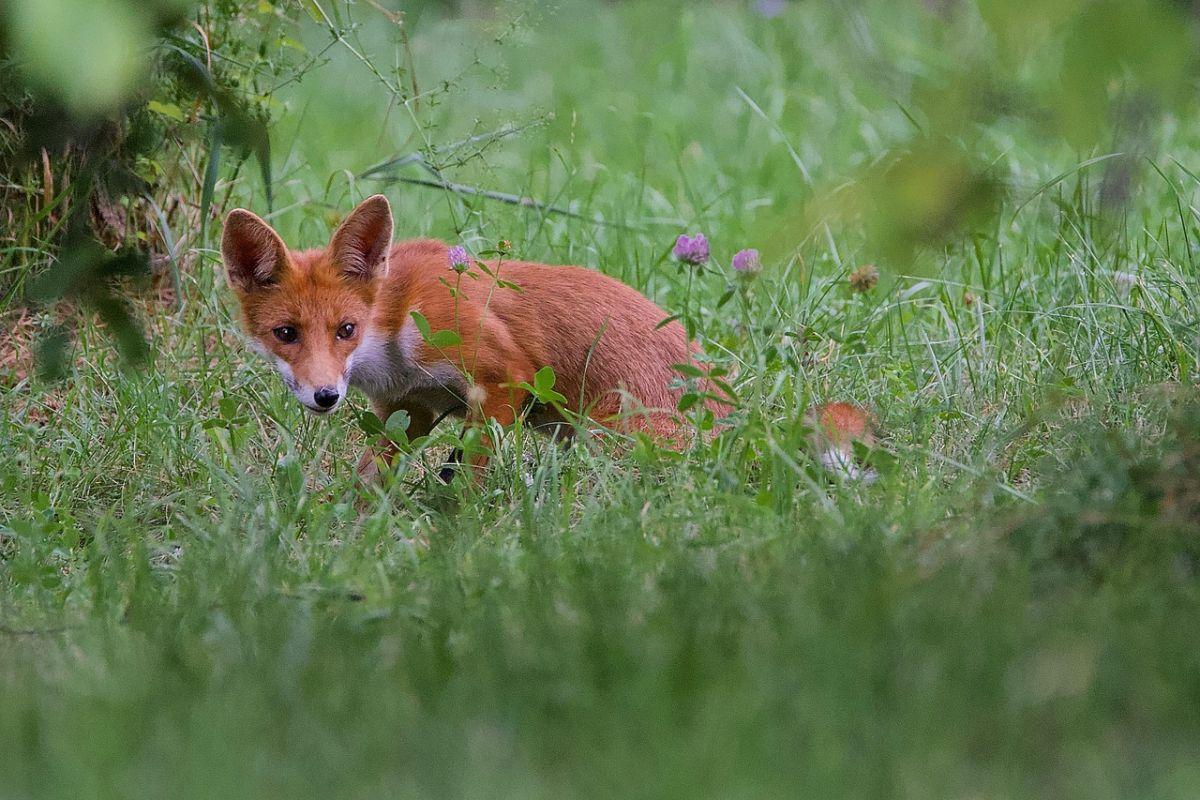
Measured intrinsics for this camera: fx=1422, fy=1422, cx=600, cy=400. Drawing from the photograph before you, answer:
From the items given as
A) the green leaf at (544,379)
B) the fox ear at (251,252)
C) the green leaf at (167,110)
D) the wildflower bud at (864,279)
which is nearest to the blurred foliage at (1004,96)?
the green leaf at (544,379)

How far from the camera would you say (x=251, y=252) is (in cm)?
436

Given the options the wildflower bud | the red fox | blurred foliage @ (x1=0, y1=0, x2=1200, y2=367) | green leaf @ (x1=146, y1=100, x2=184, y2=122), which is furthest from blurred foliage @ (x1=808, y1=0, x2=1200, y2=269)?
green leaf @ (x1=146, y1=100, x2=184, y2=122)

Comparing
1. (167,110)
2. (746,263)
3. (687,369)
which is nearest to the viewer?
(687,369)

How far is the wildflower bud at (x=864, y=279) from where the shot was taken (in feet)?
15.8

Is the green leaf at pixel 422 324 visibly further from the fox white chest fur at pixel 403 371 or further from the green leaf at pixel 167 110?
the green leaf at pixel 167 110

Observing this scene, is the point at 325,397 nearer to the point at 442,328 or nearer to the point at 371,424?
the point at 371,424

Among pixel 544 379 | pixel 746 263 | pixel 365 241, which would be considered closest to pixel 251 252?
pixel 365 241

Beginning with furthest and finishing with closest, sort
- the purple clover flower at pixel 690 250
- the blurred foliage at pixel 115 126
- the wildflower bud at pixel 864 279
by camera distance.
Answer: the wildflower bud at pixel 864 279 < the purple clover flower at pixel 690 250 < the blurred foliage at pixel 115 126

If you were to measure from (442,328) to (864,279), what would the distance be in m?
1.45

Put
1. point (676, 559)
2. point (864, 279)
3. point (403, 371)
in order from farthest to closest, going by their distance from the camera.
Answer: point (864, 279) < point (403, 371) < point (676, 559)

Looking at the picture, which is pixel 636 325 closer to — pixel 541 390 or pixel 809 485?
A: pixel 541 390

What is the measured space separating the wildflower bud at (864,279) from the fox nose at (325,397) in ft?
5.98

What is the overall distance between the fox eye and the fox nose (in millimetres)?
344

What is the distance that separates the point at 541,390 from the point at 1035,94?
191 centimetres
